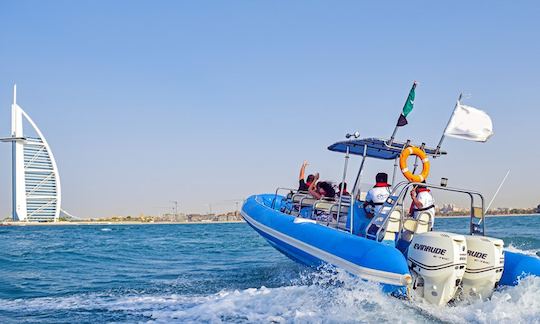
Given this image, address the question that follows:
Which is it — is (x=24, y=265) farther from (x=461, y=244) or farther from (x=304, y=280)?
(x=461, y=244)

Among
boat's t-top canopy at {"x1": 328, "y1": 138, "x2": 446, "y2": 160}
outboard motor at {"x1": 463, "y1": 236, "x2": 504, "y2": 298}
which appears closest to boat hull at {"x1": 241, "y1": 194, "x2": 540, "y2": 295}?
outboard motor at {"x1": 463, "y1": 236, "x2": 504, "y2": 298}

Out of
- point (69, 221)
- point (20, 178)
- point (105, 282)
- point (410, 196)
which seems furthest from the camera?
point (69, 221)

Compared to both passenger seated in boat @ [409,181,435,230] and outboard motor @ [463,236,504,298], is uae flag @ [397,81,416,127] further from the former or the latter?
outboard motor @ [463,236,504,298]

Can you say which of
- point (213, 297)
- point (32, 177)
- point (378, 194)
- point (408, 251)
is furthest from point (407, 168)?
point (32, 177)

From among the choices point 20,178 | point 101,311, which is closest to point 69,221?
point 20,178

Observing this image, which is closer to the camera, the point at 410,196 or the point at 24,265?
the point at 410,196

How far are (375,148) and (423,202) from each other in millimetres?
2032

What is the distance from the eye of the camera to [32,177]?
65375 mm

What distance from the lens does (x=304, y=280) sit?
268 inches

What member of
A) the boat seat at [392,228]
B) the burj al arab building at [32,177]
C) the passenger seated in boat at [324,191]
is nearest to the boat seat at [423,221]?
the boat seat at [392,228]

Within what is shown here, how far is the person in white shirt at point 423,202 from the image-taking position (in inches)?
250

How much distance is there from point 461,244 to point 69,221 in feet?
261

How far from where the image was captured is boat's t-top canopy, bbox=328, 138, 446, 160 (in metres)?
7.53

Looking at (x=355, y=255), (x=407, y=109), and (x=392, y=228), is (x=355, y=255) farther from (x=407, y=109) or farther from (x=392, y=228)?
(x=407, y=109)
